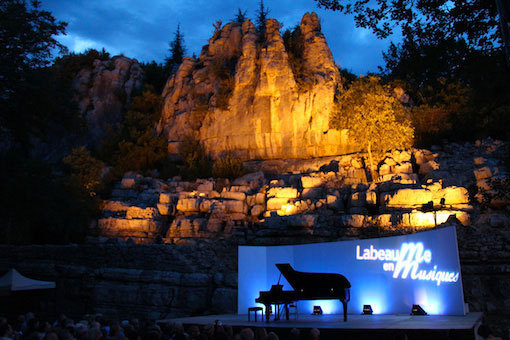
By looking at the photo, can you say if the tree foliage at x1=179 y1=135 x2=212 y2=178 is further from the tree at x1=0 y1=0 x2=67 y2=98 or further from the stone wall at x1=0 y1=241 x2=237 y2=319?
the tree at x1=0 y1=0 x2=67 y2=98

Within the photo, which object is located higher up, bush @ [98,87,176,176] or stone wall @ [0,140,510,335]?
bush @ [98,87,176,176]

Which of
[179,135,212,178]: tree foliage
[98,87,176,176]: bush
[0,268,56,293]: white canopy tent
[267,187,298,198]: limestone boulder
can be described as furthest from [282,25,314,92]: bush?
[0,268,56,293]: white canopy tent

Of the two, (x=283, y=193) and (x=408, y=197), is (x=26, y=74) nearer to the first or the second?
(x=283, y=193)

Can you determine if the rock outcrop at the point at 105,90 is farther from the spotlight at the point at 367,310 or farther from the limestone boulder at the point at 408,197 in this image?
the spotlight at the point at 367,310

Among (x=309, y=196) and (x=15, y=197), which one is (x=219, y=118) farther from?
(x=15, y=197)

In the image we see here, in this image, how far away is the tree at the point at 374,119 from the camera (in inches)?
910

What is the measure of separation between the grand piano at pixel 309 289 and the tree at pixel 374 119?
543 inches

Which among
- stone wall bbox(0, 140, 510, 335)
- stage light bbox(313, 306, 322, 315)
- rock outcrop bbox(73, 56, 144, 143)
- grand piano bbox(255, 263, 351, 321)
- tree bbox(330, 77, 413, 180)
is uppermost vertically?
rock outcrop bbox(73, 56, 144, 143)

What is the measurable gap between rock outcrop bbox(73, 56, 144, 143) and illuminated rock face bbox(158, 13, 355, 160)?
5.08m

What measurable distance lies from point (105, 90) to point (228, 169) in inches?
582

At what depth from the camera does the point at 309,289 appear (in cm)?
1055

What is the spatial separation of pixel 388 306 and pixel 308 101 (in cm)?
1766

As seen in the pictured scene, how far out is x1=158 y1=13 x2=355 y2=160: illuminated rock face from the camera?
88.2 ft

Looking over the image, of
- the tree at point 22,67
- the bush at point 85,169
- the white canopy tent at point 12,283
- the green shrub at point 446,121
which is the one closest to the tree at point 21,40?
→ the tree at point 22,67
